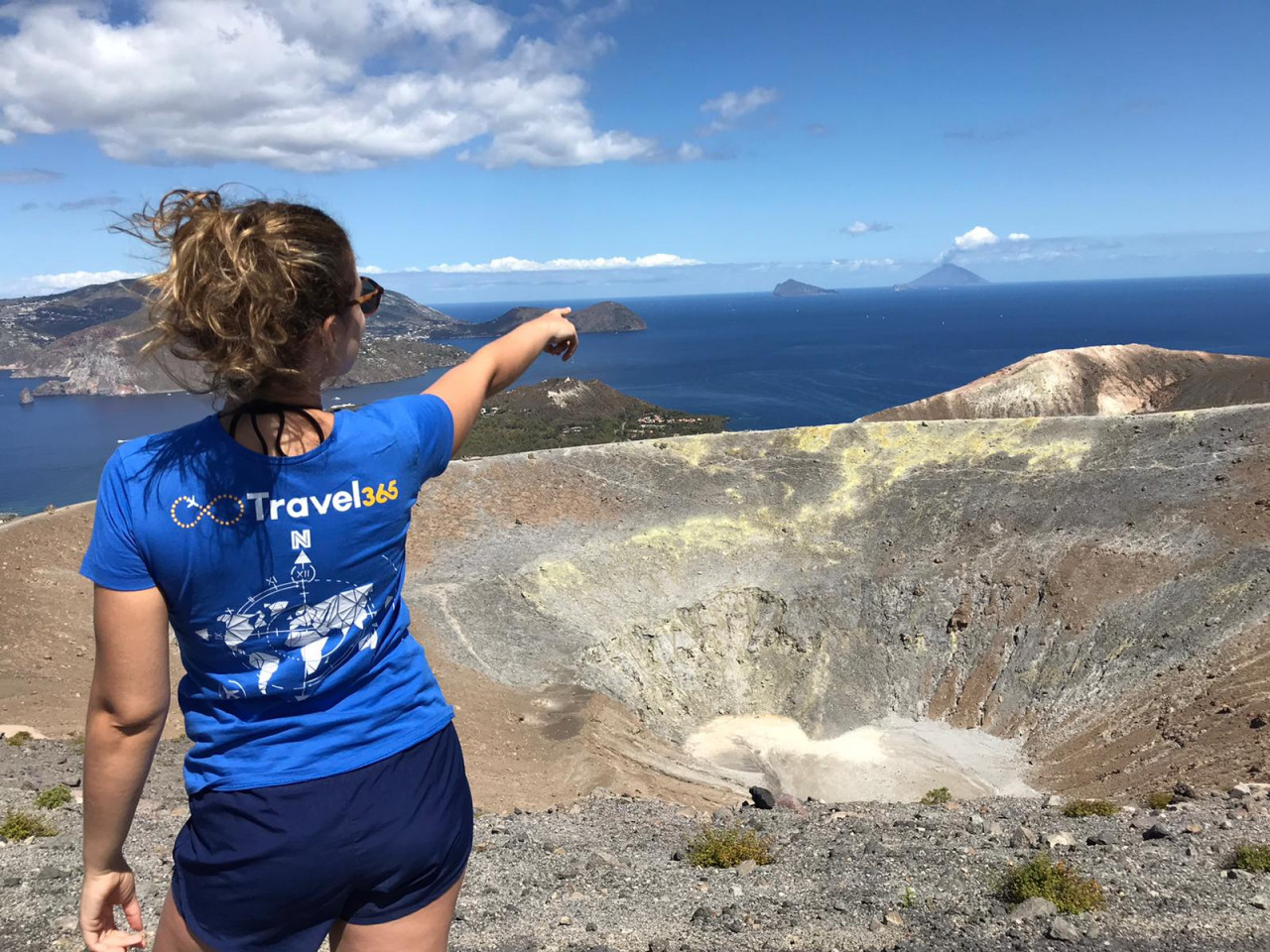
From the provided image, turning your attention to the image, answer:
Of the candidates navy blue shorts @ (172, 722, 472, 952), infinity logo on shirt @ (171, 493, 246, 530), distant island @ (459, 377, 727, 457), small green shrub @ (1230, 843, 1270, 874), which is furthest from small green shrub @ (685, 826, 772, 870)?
distant island @ (459, 377, 727, 457)

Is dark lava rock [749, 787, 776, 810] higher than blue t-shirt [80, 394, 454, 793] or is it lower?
lower

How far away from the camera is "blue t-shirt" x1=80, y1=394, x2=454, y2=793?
2.37m

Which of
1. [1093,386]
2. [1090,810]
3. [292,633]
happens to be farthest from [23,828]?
[1093,386]

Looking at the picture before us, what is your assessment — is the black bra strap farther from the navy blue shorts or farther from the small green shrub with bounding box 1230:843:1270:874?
the small green shrub with bounding box 1230:843:1270:874

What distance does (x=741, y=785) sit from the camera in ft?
78.5

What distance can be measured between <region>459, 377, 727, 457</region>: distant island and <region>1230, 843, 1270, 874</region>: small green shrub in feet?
282

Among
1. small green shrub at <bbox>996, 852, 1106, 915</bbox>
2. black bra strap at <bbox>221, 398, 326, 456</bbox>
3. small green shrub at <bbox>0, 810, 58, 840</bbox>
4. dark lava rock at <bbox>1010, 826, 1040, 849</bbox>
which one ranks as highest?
black bra strap at <bbox>221, 398, 326, 456</bbox>

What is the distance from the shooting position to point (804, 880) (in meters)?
10.9

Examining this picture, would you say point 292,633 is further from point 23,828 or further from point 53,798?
point 53,798

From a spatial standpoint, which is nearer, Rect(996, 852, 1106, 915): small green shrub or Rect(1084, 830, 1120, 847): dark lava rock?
Rect(996, 852, 1106, 915): small green shrub

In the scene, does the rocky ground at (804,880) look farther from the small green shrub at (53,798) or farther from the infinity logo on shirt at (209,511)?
the infinity logo on shirt at (209,511)

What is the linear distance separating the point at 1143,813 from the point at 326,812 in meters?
15.8

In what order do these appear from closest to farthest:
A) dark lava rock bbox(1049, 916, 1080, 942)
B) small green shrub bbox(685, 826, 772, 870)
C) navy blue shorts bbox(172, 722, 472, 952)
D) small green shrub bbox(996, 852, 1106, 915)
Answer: navy blue shorts bbox(172, 722, 472, 952) < dark lava rock bbox(1049, 916, 1080, 942) < small green shrub bbox(996, 852, 1106, 915) < small green shrub bbox(685, 826, 772, 870)

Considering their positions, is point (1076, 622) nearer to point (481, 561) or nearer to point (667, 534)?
point (667, 534)
